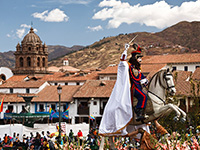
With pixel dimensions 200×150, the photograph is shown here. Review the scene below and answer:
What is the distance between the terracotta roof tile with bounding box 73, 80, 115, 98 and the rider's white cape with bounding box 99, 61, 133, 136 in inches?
1435

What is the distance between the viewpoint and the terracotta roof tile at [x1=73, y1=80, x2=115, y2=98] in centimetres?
4822

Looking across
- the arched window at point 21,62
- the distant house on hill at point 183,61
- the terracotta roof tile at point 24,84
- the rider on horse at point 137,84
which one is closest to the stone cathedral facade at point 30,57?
the arched window at point 21,62

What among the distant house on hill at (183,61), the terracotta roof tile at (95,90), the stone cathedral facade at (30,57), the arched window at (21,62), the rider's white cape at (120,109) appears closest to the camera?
the rider's white cape at (120,109)

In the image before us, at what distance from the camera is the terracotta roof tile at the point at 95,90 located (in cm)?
4822

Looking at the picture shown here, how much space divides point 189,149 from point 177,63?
69.2 meters

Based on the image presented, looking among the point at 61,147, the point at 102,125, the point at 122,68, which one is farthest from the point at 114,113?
the point at 61,147

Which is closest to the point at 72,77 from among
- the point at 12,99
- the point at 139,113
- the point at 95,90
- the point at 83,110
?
the point at 12,99

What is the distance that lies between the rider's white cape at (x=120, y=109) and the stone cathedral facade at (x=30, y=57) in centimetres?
9572

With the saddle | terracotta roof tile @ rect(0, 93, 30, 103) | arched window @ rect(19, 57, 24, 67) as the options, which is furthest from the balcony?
arched window @ rect(19, 57, 24, 67)

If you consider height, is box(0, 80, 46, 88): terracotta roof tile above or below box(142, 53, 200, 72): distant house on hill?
below

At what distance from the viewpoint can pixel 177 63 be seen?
254 ft

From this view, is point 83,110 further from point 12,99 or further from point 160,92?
point 160,92

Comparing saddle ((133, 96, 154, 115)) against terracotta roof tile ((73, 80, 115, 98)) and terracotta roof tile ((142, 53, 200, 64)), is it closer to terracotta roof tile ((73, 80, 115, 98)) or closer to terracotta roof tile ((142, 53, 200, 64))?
terracotta roof tile ((73, 80, 115, 98))

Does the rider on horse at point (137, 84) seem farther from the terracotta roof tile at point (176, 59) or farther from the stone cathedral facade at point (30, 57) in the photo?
the stone cathedral facade at point (30, 57)
